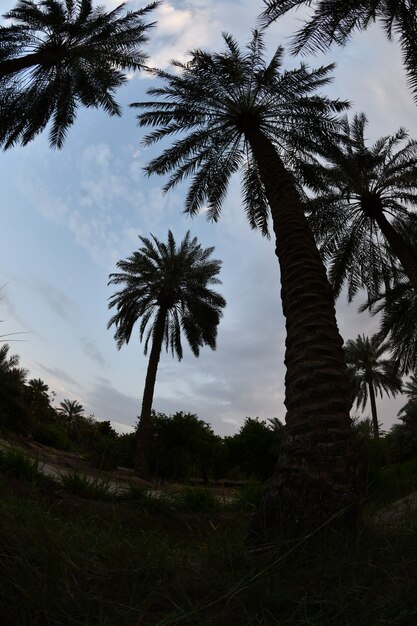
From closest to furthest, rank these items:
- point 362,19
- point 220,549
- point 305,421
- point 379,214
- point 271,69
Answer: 1. point 220,549
2. point 305,421
3. point 362,19
4. point 271,69
5. point 379,214

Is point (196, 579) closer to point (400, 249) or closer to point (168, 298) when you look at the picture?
point (400, 249)

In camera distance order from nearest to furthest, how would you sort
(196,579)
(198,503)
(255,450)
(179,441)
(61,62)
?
(196,579) < (198,503) < (61,62) < (179,441) < (255,450)

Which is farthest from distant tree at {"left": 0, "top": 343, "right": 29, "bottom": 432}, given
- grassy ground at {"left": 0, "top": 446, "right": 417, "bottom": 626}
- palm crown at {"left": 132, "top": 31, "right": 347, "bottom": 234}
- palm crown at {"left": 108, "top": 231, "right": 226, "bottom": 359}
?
grassy ground at {"left": 0, "top": 446, "right": 417, "bottom": 626}

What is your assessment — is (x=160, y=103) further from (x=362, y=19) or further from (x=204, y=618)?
(x=204, y=618)

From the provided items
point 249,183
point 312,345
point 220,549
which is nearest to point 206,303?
point 249,183

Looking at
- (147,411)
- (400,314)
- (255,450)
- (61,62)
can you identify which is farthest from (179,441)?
(61,62)

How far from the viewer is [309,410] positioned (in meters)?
4.43

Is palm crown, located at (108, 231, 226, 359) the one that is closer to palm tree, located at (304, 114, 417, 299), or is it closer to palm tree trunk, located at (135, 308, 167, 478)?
palm tree trunk, located at (135, 308, 167, 478)

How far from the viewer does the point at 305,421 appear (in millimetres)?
4367

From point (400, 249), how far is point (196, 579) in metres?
13.9

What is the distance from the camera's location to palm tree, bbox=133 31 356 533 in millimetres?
3957

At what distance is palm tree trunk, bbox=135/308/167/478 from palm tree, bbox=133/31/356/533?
42.0 feet

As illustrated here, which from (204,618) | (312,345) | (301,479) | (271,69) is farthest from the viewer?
(271,69)

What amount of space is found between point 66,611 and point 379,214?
51.5ft
